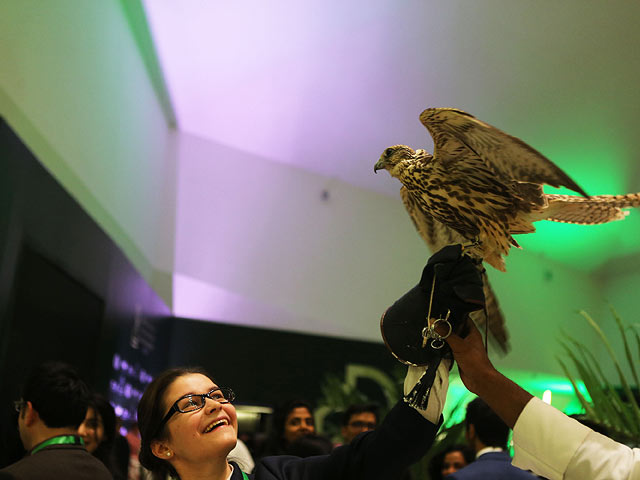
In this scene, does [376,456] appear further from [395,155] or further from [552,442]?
[395,155]

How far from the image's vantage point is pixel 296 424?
12.5 ft

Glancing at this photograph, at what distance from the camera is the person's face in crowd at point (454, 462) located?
152 inches

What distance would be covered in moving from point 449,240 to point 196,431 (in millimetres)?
813

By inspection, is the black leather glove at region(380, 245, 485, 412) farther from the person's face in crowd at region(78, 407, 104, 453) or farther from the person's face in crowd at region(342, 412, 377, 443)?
the person's face in crowd at region(342, 412, 377, 443)

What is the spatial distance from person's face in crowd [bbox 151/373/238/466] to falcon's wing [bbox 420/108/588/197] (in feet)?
2.57

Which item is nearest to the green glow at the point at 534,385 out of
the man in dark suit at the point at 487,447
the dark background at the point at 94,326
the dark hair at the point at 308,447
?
the dark background at the point at 94,326

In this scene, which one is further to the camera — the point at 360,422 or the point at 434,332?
the point at 360,422

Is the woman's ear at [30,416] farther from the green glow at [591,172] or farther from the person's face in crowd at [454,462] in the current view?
the green glow at [591,172]

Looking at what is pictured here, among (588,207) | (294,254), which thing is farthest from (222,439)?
(294,254)

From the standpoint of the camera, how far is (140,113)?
19.3 feet

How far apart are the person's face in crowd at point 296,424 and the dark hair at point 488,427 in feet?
4.71

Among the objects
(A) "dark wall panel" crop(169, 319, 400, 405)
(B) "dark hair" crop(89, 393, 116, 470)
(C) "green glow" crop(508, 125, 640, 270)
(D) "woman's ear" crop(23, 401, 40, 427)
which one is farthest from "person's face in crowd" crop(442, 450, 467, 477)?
(A) "dark wall panel" crop(169, 319, 400, 405)

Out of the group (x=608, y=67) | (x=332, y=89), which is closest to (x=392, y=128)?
(x=332, y=89)

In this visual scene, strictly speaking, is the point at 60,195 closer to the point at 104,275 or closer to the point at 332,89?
the point at 104,275
